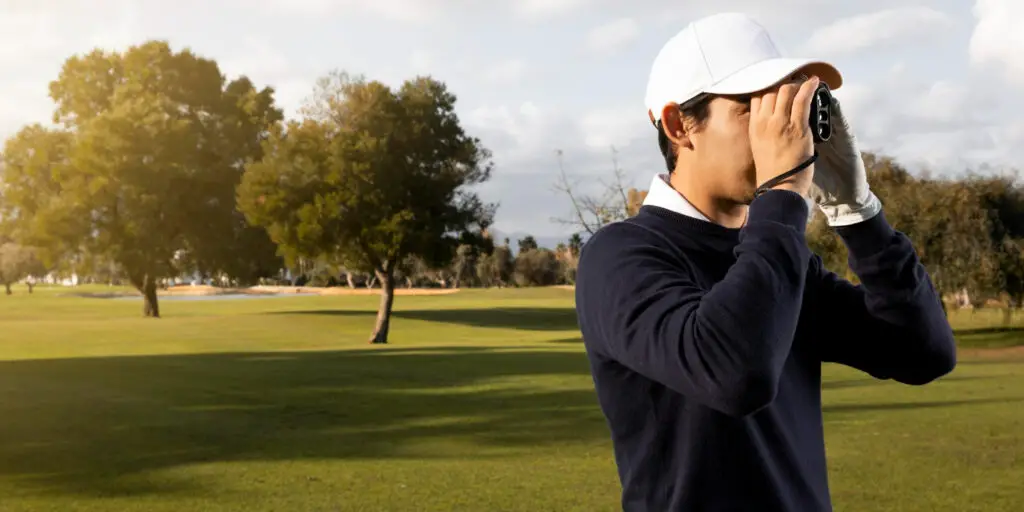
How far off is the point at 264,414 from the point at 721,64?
12837mm

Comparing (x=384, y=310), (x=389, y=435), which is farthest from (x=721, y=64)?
(x=384, y=310)

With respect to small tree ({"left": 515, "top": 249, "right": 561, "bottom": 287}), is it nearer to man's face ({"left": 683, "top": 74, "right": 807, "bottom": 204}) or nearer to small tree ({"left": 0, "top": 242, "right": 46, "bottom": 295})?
small tree ({"left": 0, "top": 242, "right": 46, "bottom": 295})

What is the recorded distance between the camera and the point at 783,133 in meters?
1.78

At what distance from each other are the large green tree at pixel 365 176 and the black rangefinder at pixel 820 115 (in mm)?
32051

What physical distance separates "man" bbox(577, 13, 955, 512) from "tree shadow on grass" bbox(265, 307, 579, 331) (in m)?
43.5

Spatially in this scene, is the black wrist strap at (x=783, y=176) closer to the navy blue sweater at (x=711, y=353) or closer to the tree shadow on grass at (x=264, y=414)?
the navy blue sweater at (x=711, y=353)

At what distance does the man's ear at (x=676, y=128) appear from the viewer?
194 cm

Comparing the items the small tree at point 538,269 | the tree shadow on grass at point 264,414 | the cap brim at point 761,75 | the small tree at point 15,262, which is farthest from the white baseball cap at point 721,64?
the small tree at point 538,269

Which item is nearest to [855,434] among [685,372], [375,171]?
[685,372]

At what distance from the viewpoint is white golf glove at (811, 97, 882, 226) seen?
1974mm

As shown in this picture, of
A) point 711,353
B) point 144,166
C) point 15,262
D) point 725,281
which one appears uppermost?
point 144,166

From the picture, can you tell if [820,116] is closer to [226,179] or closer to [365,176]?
[365,176]

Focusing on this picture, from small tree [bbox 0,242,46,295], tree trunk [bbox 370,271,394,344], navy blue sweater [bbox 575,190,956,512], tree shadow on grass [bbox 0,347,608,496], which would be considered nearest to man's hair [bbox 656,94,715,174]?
navy blue sweater [bbox 575,190,956,512]

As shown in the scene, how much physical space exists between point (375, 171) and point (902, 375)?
32.1 metres
